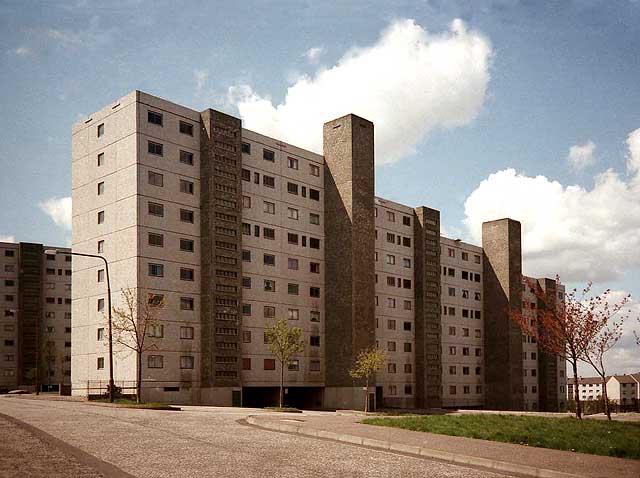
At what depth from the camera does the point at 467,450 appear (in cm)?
1620

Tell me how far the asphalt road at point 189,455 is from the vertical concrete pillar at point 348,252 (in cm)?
4338

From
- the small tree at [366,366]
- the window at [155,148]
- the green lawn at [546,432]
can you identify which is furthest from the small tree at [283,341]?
the green lawn at [546,432]

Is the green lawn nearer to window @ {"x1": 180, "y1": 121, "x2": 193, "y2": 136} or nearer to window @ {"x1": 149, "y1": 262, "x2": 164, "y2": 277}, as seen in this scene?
window @ {"x1": 149, "y1": 262, "x2": 164, "y2": 277}

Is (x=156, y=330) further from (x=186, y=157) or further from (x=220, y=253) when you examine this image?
(x=186, y=157)

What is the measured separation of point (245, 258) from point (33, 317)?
57.9 metres

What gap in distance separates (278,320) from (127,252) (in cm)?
1571

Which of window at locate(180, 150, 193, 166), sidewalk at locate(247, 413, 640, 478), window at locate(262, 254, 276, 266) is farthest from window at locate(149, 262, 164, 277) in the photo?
sidewalk at locate(247, 413, 640, 478)

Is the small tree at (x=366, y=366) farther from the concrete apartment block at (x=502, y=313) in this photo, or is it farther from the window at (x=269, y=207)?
the concrete apartment block at (x=502, y=313)

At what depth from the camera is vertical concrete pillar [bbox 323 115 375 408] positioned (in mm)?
64438

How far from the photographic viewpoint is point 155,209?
5350cm

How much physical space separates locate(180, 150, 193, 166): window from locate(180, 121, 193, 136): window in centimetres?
171

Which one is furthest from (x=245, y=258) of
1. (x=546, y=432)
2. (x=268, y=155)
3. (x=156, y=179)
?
(x=546, y=432)

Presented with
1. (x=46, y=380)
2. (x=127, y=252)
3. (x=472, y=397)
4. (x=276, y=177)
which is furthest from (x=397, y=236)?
(x=46, y=380)

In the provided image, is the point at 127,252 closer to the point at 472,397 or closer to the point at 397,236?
the point at 397,236
